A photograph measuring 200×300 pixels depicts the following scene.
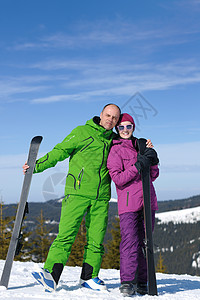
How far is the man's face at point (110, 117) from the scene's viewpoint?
473 cm

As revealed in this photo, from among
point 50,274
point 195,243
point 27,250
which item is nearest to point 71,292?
point 50,274

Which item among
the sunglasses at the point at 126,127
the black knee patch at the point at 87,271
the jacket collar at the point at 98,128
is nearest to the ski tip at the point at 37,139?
the jacket collar at the point at 98,128

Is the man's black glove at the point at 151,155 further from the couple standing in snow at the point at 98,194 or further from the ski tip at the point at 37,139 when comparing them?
the ski tip at the point at 37,139

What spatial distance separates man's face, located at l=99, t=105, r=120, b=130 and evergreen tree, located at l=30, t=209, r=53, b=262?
76.5 feet

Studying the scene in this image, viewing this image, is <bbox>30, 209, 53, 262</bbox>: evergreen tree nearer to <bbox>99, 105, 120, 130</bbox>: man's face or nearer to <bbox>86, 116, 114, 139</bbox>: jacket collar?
<bbox>86, 116, 114, 139</bbox>: jacket collar

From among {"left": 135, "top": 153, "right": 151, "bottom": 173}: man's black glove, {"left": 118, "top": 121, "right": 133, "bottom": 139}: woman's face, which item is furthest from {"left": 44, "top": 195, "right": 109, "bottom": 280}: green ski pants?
{"left": 118, "top": 121, "right": 133, "bottom": 139}: woman's face

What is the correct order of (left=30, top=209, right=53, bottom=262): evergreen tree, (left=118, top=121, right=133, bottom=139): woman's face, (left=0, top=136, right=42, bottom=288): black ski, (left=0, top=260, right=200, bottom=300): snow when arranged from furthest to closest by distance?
1. (left=30, top=209, right=53, bottom=262): evergreen tree
2. (left=118, top=121, right=133, bottom=139): woman's face
3. (left=0, top=136, right=42, bottom=288): black ski
4. (left=0, top=260, right=200, bottom=300): snow

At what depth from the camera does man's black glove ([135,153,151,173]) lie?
4.41 m

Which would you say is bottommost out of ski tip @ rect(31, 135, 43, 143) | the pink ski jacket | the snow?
the snow

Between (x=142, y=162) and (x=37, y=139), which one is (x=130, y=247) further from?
(x=37, y=139)

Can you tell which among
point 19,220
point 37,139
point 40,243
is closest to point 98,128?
point 37,139

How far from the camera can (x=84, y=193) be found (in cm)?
451

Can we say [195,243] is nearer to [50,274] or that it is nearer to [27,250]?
[27,250]

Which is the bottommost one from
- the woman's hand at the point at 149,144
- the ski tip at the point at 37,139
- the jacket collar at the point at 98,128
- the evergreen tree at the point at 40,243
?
the evergreen tree at the point at 40,243
